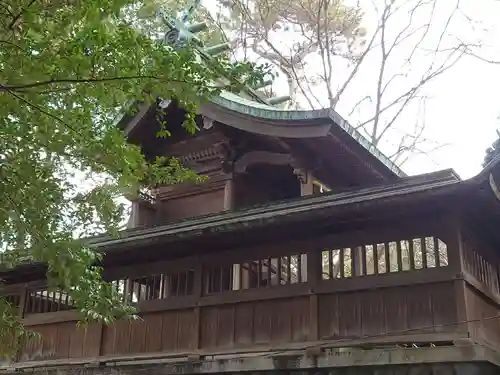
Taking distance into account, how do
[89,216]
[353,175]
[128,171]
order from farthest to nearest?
1. [353,175]
2. [89,216]
3. [128,171]

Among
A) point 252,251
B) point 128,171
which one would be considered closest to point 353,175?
point 252,251

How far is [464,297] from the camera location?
7.93 meters

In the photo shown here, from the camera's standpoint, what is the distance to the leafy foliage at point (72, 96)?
5531 millimetres

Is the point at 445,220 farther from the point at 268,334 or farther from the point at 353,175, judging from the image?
the point at 353,175

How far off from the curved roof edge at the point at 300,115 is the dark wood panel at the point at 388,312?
3.22 meters

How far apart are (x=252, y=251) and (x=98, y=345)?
3421 mm

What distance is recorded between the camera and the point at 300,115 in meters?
10.9

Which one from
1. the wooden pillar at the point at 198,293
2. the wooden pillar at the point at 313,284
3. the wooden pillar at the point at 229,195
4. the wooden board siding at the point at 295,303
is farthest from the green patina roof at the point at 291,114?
the wooden pillar at the point at 198,293

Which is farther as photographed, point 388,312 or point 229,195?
point 229,195

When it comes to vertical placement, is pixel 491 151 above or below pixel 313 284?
above

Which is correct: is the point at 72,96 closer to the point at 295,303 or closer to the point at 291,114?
the point at 295,303

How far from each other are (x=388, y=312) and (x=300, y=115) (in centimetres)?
402

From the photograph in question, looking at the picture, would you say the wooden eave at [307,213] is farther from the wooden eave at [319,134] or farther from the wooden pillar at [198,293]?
the wooden eave at [319,134]

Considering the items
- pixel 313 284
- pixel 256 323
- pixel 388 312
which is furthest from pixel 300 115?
pixel 388 312
